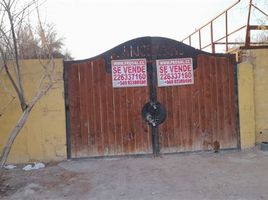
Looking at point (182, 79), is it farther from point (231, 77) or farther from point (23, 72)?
point (23, 72)

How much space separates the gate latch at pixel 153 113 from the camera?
31.3 ft

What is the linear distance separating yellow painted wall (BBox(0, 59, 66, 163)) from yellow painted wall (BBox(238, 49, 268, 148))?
4.20m

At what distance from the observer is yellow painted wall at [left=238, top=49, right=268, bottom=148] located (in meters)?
9.84

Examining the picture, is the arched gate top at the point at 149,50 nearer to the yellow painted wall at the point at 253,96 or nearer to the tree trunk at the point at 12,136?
the yellow painted wall at the point at 253,96

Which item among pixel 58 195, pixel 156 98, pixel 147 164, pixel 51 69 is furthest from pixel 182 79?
pixel 58 195

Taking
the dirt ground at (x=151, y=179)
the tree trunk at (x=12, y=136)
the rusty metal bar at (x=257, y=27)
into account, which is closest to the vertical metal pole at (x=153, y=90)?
the dirt ground at (x=151, y=179)

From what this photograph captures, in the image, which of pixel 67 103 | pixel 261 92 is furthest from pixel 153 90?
pixel 261 92

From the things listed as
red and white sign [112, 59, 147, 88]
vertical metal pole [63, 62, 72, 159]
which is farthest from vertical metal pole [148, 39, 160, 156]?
vertical metal pole [63, 62, 72, 159]

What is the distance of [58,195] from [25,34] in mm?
4186

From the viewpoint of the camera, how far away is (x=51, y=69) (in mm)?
9234

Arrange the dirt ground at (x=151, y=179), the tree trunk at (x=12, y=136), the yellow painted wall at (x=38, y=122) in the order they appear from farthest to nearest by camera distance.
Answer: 1. the yellow painted wall at (x=38, y=122)
2. the tree trunk at (x=12, y=136)
3. the dirt ground at (x=151, y=179)

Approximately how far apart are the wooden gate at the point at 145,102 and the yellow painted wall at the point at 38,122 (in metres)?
0.19

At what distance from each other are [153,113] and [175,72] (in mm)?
1081

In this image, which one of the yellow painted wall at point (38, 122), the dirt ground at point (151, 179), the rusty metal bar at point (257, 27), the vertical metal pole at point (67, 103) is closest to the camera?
the dirt ground at point (151, 179)
